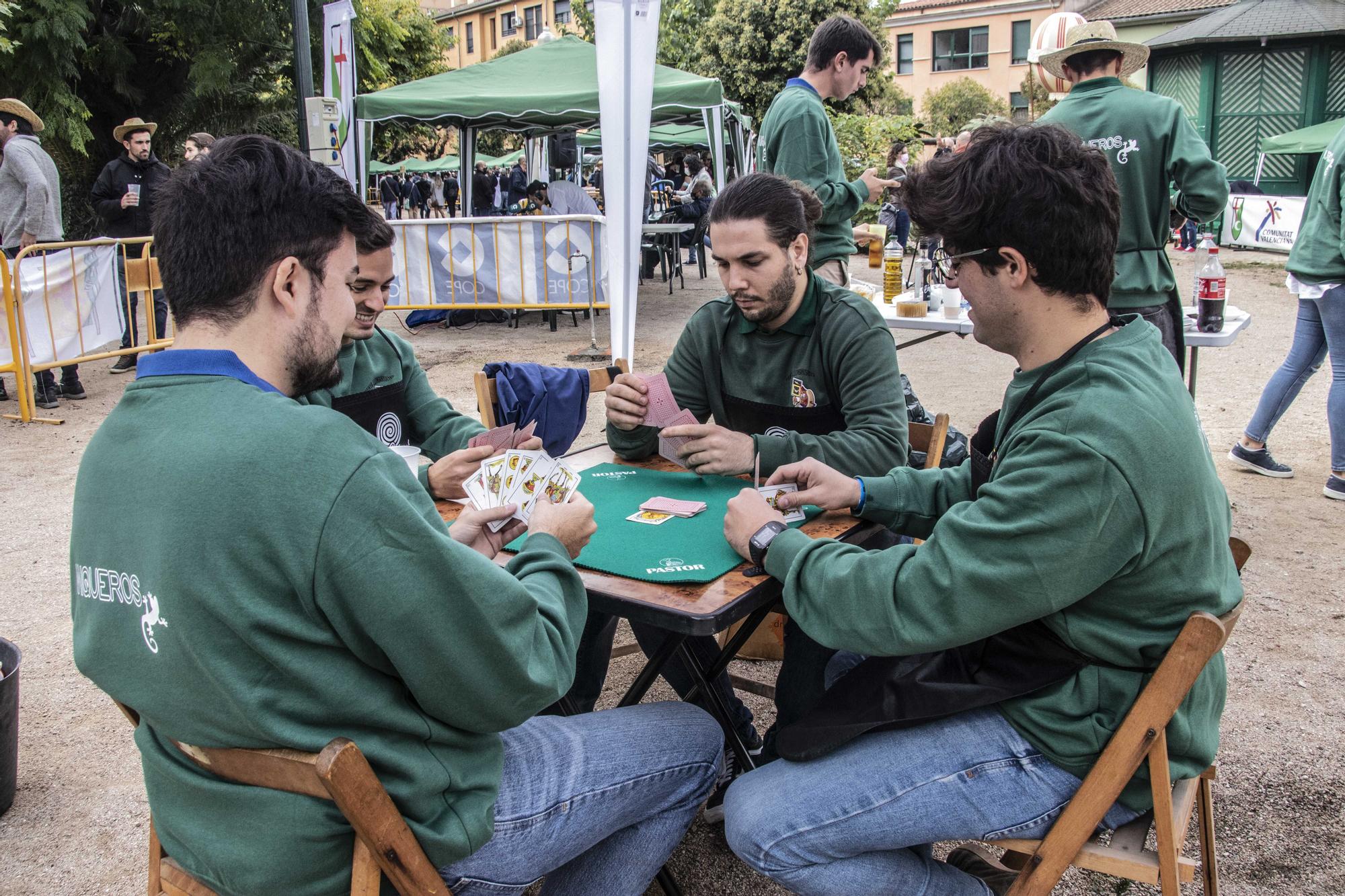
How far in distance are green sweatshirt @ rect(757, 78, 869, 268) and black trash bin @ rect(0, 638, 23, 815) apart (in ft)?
11.5

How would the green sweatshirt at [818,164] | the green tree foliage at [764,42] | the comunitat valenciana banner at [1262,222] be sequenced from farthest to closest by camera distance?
the green tree foliage at [764,42]
the comunitat valenciana banner at [1262,222]
the green sweatshirt at [818,164]

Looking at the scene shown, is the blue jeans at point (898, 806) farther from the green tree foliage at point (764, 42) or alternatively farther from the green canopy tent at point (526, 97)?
the green tree foliage at point (764, 42)

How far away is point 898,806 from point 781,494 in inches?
30.0

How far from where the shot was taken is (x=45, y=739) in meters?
3.16

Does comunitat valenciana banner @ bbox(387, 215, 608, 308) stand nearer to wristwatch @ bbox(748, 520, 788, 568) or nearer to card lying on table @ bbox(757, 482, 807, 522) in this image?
card lying on table @ bbox(757, 482, 807, 522)

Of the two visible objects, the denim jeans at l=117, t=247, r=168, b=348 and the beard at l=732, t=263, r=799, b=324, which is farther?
the denim jeans at l=117, t=247, r=168, b=348

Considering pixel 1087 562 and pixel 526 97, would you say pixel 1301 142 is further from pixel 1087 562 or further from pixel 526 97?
pixel 1087 562

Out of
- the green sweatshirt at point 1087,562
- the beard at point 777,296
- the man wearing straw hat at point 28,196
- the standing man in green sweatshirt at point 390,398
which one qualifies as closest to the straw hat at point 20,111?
the man wearing straw hat at point 28,196

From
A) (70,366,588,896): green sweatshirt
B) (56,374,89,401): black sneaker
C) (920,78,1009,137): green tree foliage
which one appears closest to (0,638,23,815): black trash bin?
(70,366,588,896): green sweatshirt

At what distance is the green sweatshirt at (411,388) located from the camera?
8.89 ft

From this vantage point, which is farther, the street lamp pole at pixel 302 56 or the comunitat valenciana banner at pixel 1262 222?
the comunitat valenciana banner at pixel 1262 222

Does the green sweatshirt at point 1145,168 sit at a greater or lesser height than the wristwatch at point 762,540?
greater

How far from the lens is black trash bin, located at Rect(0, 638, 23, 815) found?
264 centimetres

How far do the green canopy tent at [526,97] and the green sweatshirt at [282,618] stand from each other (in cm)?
923
